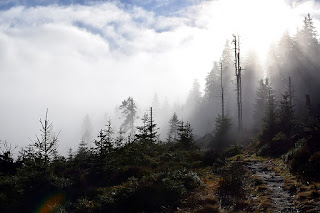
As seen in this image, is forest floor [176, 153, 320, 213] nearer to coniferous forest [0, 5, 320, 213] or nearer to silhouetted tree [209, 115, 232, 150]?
coniferous forest [0, 5, 320, 213]

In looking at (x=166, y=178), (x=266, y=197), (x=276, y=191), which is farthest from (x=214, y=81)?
(x=266, y=197)

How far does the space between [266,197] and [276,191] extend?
2.54ft

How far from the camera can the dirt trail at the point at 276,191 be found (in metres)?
6.76

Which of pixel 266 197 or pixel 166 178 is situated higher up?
pixel 166 178

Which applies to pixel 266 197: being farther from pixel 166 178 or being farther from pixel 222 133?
pixel 222 133

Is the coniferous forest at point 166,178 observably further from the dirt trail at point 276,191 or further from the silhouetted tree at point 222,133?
the silhouetted tree at point 222,133

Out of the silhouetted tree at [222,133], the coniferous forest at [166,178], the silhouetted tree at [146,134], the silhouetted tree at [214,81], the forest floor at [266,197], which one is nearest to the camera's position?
the forest floor at [266,197]

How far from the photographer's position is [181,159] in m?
16.1

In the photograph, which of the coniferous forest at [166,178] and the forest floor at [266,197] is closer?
the forest floor at [266,197]

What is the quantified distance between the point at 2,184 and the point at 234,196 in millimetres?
11130

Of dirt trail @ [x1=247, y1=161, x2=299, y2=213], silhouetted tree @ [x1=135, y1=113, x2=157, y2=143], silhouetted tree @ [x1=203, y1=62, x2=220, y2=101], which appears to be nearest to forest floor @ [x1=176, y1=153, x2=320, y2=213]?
dirt trail @ [x1=247, y1=161, x2=299, y2=213]

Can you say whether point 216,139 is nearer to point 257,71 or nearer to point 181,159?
point 181,159

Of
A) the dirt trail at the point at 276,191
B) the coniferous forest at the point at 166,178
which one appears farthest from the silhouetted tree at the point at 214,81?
the dirt trail at the point at 276,191

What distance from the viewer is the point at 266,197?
7.68 m
